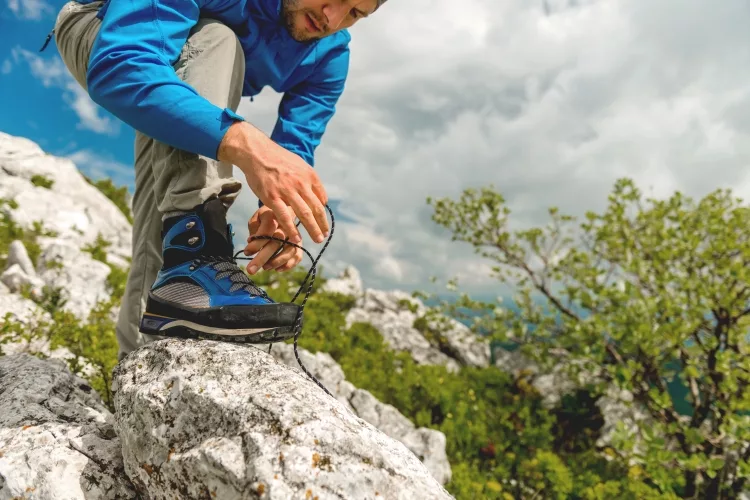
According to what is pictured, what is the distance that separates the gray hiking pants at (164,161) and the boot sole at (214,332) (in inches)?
18.6

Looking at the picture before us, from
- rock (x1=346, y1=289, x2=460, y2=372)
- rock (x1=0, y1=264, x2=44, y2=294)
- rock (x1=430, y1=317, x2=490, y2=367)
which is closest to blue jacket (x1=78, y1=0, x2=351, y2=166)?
rock (x1=0, y1=264, x2=44, y2=294)

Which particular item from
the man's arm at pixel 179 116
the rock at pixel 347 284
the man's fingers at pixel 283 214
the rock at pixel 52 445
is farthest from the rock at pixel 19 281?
the rock at pixel 347 284

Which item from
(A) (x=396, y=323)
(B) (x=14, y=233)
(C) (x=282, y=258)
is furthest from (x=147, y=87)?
(B) (x=14, y=233)

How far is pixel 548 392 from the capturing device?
27.7ft

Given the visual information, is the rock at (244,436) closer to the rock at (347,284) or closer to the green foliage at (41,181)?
the rock at (347,284)

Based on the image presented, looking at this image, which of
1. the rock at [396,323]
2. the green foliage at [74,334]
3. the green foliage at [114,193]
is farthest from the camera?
the green foliage at [114,193]

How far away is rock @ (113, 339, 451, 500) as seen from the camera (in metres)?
1.36

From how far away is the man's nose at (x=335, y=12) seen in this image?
7.83ft

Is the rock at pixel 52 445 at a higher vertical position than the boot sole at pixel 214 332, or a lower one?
lower

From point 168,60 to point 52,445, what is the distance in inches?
67.2

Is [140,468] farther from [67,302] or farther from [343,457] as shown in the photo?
[67,302]

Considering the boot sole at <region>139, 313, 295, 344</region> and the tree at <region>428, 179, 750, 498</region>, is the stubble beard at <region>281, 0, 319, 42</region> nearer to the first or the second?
the boot sole at <region>139, 313, 295, 344</region>

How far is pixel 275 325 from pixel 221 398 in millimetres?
377

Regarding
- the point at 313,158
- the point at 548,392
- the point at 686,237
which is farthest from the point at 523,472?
the point at 313,158
